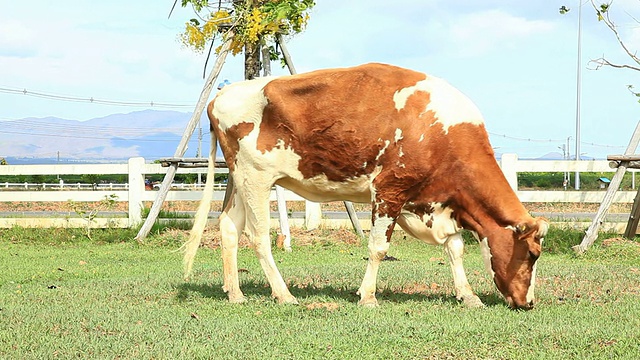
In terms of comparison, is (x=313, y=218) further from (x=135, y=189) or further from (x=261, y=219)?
(x=261, y=219)

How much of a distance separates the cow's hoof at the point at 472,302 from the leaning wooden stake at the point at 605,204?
19.7 ft

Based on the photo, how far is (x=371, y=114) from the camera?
7.63 metres

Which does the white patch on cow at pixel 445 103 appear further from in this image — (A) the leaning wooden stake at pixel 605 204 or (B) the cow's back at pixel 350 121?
(A) the leaning wooden stake at pixel 605 204

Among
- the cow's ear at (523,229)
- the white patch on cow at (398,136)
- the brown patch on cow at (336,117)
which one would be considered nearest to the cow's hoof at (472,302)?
the cow's ear at (523,229)

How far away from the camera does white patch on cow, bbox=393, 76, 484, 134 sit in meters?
7.60

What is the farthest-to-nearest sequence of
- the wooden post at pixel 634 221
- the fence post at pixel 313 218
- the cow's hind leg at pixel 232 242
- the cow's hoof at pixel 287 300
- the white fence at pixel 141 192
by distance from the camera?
the fence post at pixel 313 218, the white fence at pixel 141 192, the wooden post at pixel 634 221, the cow's hind leg at pixel 232 242, the cow's hoof at pixel 287 300

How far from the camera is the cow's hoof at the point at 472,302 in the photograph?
25.3ft

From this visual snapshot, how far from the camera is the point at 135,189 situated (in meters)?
15.8

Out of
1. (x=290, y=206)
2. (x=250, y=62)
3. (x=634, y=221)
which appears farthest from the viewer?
(x=290, y=206)

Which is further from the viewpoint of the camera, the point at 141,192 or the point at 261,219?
the point at 141,192

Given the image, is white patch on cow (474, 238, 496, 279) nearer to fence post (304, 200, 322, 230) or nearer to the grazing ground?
fence post (304, 200, 322, 230)

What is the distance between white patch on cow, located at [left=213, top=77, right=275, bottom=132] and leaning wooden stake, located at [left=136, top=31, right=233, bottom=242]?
6.28 metres

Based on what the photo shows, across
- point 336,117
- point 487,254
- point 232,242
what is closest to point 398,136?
point 336,117

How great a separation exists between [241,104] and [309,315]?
234cm
